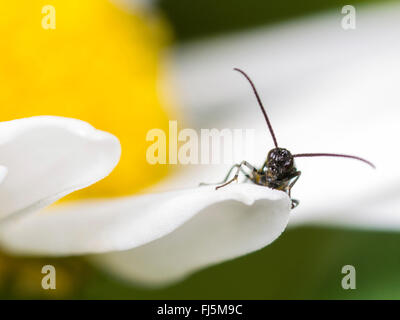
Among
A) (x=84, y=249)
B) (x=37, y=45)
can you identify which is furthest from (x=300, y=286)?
(x=37, y=45)

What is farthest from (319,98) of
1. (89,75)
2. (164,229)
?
Answer: (164,229)

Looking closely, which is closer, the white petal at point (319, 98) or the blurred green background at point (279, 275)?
the blurred green background at point (279, 275)

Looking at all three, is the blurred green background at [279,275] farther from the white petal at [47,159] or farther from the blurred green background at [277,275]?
the white petal at [47,159]

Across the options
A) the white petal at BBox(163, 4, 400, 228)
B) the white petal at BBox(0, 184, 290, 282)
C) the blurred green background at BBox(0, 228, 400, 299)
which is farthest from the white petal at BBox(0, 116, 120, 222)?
the white petal at BBox(163, 4, 400, 228)

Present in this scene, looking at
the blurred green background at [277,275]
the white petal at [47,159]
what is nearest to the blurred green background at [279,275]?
the blurred green background at [277,275]

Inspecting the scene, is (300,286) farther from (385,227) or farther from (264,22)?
(264,22)

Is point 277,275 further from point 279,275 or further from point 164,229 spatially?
point 164,229
